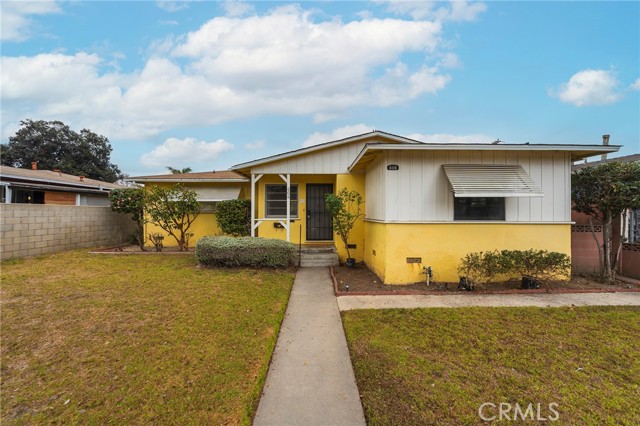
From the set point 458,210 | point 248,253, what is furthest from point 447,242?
point 248,253

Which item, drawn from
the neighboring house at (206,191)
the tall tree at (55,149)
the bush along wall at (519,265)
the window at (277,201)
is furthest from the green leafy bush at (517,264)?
the tall tree at (55,149)

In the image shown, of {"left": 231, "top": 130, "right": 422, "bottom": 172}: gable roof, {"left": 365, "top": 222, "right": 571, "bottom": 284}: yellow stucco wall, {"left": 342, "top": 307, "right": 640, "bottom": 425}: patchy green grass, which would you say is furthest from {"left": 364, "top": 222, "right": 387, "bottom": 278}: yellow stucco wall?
{"left": 231, "top": 130, "right": 422, "bottom": 172}: gable roof

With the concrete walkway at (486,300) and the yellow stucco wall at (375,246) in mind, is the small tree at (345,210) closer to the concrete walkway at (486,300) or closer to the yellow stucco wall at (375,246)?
the yellow stucco wall at (375,246)

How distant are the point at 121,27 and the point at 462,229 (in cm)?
1267

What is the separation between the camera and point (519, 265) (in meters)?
6.08

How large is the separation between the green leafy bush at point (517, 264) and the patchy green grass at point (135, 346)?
429 cm

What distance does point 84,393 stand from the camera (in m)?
2.66

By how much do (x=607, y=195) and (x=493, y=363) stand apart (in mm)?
5929

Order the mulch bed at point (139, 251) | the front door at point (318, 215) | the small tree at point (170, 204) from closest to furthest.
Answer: the small tree at point (170, 204), the mulch bed at point (139, 251), the front door at point (318, 215)

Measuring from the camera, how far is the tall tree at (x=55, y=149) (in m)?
34.6

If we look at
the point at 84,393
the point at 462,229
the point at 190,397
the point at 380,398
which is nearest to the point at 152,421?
the point at 190,397

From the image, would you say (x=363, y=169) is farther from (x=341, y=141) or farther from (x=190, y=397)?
(x=190, y=397)

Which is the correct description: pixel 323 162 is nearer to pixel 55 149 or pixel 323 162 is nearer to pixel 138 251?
pixel 138 251

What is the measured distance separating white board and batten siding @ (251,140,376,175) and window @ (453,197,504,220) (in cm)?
391
